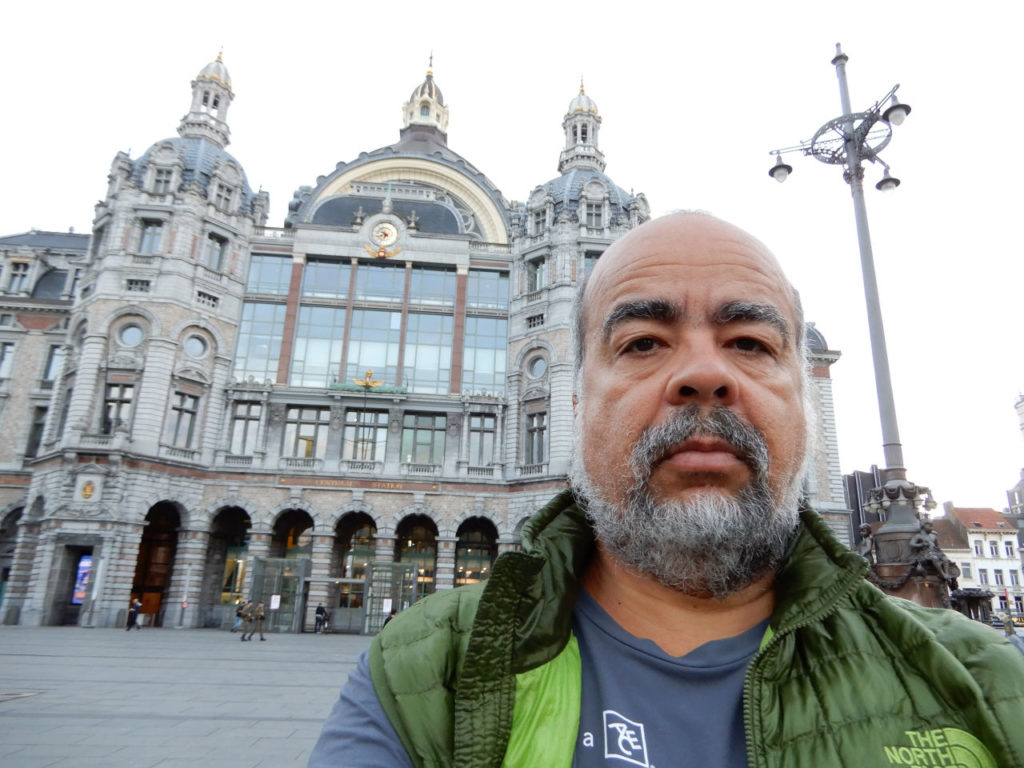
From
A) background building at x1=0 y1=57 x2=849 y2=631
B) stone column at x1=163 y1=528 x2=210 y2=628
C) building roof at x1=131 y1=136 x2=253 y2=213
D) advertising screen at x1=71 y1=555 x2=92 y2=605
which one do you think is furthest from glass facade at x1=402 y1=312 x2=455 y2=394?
advertising screen at x1=71 y1=555 x2=92 y2=605

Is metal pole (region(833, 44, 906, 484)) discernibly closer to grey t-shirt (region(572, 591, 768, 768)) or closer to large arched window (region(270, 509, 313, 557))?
grey t-shirt (region(572, 591, 768, 768))

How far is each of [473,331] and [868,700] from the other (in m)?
34.5

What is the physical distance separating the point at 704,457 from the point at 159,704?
442 inches

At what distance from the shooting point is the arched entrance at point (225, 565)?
101 feet

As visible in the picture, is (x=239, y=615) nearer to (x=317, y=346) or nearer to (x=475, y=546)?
(x=475, y=546)

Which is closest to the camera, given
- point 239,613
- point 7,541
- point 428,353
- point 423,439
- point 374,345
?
point 239,613

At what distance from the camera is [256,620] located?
2831 cm

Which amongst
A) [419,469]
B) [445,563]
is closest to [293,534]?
[419,469]

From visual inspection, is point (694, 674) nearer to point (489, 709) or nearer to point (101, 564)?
point (489, 709)

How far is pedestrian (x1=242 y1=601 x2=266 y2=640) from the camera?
81.6 ft

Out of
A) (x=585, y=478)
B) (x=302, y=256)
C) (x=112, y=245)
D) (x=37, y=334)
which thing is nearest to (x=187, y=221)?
(x=112, y=245)

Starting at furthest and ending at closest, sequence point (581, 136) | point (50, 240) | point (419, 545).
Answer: point (50, 240) < point (581, 136) < point (419, 545)

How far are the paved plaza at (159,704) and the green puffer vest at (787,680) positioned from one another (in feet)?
21.7

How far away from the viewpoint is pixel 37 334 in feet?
124
